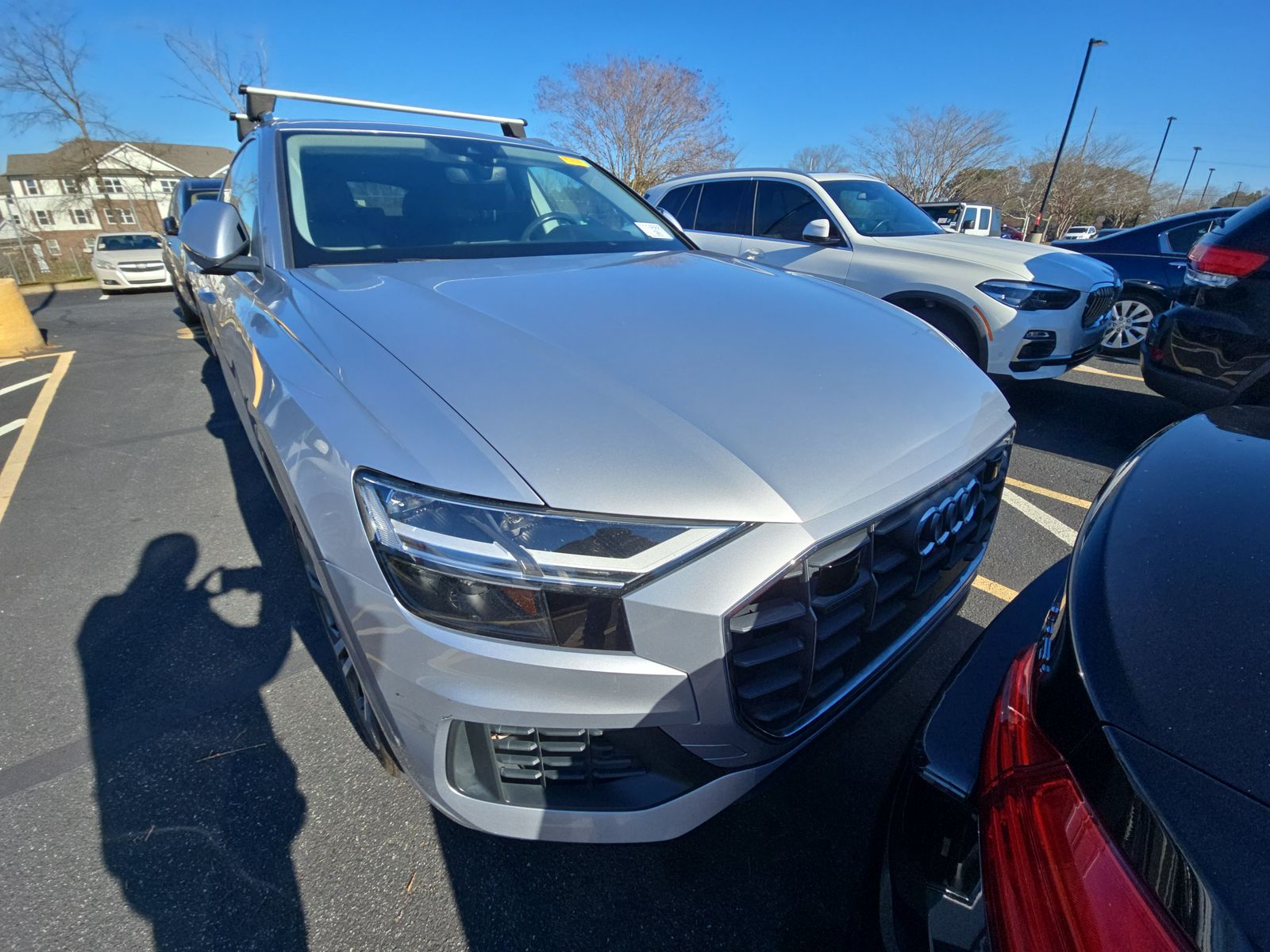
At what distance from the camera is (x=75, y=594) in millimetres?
2717

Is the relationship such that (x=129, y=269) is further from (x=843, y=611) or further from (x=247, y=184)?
(x=843, y=611)

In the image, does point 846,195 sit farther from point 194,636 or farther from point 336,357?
point 194,636

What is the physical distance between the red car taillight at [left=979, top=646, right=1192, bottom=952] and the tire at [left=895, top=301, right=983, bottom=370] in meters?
4.42

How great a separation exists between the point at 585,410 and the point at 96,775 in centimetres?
189

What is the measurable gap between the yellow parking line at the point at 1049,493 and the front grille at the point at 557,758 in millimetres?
3351

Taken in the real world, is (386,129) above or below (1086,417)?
above

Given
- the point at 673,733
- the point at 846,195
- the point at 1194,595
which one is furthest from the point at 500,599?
the point at 846,195

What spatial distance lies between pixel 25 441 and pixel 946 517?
625cm

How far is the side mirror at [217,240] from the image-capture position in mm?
2248

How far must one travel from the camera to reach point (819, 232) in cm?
509

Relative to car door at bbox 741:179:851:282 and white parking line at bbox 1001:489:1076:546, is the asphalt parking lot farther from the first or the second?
car door at bbox 741:179:851:282

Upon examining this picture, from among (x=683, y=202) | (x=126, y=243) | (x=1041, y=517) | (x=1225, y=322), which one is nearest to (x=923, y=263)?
(x=1225, y=322)

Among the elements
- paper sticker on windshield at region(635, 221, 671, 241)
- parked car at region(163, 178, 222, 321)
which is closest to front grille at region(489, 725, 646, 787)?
paper sticker on windshield at region(635, 221, 671, 241)

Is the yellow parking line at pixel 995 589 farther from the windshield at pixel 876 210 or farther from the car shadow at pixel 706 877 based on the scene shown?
the windshield at pixel 876 210
